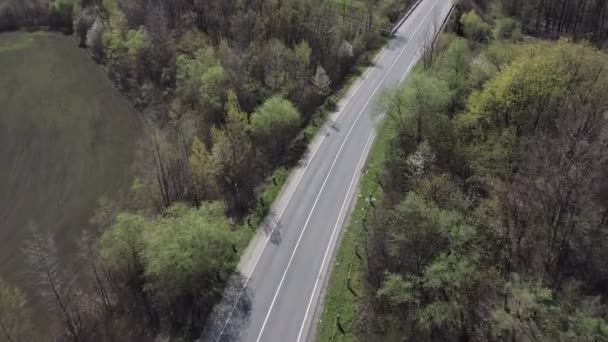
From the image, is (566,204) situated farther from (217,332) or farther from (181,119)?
(181,119)

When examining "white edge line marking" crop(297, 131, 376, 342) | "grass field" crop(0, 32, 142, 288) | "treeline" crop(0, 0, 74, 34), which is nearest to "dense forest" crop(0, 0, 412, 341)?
"treeline" crop(0, 0, 74, 34)

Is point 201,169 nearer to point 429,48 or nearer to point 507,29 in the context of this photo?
point 429,48

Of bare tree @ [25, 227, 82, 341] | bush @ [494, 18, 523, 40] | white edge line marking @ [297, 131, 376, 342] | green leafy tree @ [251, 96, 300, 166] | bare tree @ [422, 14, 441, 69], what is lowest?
bare tree @ [25, 227, 82, 341]

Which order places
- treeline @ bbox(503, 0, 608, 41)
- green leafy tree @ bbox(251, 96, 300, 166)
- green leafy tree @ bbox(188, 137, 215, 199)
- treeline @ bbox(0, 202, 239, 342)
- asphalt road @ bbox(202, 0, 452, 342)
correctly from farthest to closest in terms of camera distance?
treeline @ bbox(503, 0, 608, 41) < green leafy tree @ bbox(251, 96, 300, 166) < green leafy tree @ bbox(188, 137, 215, 199) < treeline @ bbox(0, 202, 239, 342) < asphalt road @ bbox(202, 0, 452, 342)

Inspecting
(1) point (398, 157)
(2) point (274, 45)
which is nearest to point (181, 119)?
(2) point (274, 45)

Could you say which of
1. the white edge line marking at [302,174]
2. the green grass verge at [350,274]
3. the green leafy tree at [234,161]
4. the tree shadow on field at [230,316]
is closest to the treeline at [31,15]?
the green leafy tree at [234,161]

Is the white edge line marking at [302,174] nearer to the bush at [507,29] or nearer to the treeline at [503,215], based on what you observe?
the treeline at [503,215]

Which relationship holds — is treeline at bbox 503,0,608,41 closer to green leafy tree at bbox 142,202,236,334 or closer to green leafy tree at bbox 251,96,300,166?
green leafy tree at bbox 251,96,300,166
